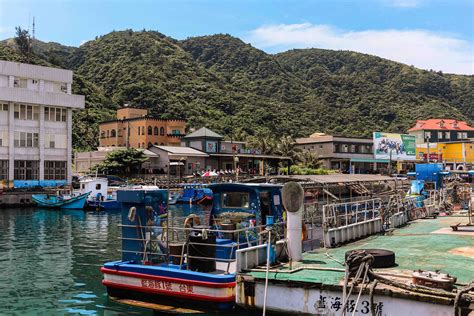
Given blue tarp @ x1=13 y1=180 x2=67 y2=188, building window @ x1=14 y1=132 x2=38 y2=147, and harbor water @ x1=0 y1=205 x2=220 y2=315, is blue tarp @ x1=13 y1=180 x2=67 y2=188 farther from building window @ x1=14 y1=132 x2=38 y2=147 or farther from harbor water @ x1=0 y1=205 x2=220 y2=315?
harbor water @ x1=0 y1=205 x2=220 y2=315

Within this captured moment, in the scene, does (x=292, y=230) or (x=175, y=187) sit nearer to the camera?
(x=292, y=230)

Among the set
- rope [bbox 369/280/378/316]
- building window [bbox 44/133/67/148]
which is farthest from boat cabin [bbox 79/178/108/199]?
rope [bbox 369/280/378/316]

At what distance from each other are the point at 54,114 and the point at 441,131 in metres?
94.5

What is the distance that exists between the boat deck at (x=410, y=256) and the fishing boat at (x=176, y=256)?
152 centimetres

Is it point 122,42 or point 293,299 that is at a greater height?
point 122,42

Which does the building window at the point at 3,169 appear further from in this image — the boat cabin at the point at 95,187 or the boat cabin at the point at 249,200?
the boat cabin at the point at 249,200

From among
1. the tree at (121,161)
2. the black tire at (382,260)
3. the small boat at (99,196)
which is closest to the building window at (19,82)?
the tree at (121,161)

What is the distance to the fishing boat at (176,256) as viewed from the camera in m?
14.3

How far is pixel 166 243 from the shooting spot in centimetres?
1603

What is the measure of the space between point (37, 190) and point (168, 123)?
129 feet

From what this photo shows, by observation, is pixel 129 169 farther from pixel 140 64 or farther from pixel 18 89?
pixel 140 64

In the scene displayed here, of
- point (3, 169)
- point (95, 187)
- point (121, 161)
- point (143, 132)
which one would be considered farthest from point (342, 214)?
point (143, 132)

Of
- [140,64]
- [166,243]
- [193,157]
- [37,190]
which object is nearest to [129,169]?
[193,157]

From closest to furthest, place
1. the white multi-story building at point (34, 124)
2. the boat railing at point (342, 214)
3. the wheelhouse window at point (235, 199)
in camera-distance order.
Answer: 1. the wheelhouse window at point (235, 199)
2. the boat railing at point (342, 214)
3. the white multi-story building at point (34, 124)
